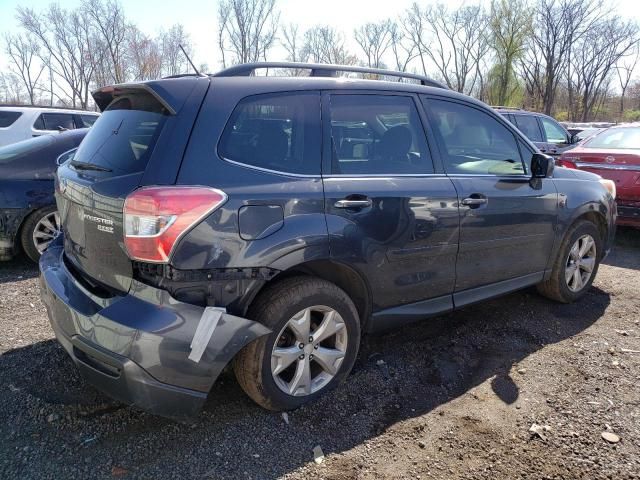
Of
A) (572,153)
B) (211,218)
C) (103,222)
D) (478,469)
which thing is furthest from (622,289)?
(103,222)

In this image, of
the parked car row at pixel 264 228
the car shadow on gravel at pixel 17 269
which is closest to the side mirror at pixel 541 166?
the parked car row at pixel 264 228

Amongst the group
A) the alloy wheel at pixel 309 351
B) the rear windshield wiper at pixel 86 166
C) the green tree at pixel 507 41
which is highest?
the green tree at pixel 507 41

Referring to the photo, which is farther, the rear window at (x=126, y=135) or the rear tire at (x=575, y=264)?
the rear tire at (x=575, y=264)

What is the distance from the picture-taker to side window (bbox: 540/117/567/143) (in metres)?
10.9

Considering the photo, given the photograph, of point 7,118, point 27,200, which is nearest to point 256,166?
point 27,200

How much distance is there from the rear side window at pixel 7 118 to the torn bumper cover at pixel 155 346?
Answer: 34.7 feet

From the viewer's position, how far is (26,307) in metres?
4.06

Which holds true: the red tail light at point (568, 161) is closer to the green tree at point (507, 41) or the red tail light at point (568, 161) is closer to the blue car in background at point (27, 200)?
the blue car in background at point (27, 200)

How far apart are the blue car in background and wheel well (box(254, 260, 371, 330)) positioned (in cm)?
343

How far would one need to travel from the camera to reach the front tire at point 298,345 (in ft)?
8.13

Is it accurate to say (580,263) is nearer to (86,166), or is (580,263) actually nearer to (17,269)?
(86,166)

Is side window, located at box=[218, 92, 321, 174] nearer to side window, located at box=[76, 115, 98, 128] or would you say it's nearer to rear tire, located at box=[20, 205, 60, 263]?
rear tire, located at box=[20, 205, 60, 263]

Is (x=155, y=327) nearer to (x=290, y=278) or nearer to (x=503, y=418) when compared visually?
(x=290, y=278)

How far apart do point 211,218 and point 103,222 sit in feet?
1.84
